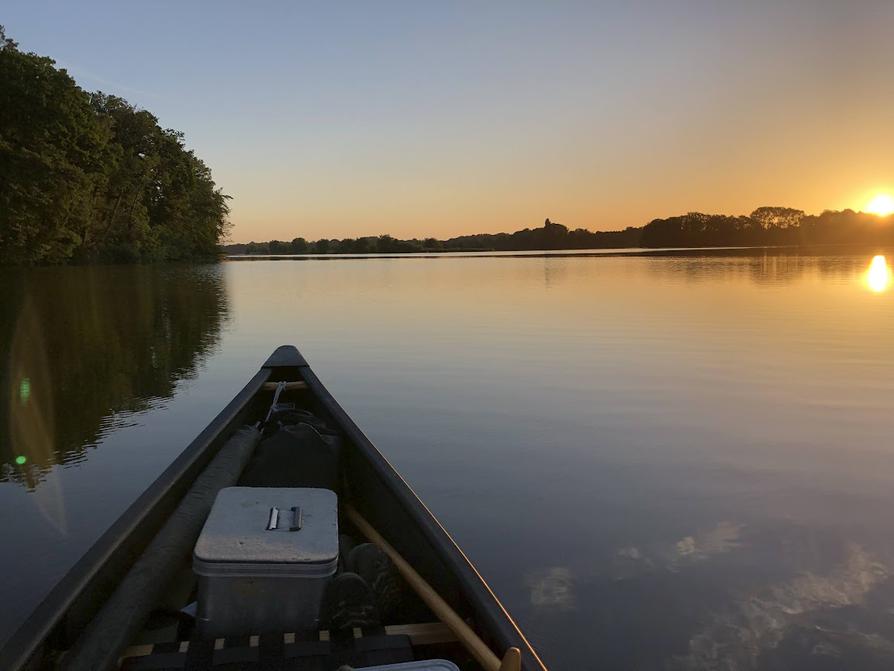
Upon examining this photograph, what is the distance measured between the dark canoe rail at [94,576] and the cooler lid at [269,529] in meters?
0.43

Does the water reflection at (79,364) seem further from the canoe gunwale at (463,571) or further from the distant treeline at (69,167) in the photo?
the distant treeline at (69,167)

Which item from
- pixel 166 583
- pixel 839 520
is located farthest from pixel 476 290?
pixel 166 583

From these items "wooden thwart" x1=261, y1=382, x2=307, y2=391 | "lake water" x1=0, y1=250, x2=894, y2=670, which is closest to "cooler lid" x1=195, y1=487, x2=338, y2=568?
"lake water" x1=0, y1=250, x2=894, y2=670

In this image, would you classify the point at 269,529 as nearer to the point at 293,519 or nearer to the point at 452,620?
the point at 293,519

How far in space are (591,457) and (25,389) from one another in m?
8.36

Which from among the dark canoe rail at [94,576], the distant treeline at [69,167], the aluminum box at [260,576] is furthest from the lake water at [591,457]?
the distant treeline at [69,167]

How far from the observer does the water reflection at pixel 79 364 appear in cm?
728

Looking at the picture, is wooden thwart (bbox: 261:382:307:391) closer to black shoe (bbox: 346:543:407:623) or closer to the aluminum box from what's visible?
black shoe (bbox: 346:543:407:623)

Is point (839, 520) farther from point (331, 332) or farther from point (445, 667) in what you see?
point (331, 332)

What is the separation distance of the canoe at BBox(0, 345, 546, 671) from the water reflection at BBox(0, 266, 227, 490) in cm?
210

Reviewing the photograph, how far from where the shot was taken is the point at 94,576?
2.79 m

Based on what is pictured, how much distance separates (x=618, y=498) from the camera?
5828 mm

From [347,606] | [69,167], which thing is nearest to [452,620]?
[347,606]

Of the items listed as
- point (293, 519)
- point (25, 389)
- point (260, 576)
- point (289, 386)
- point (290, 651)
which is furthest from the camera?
point (25, 389)
